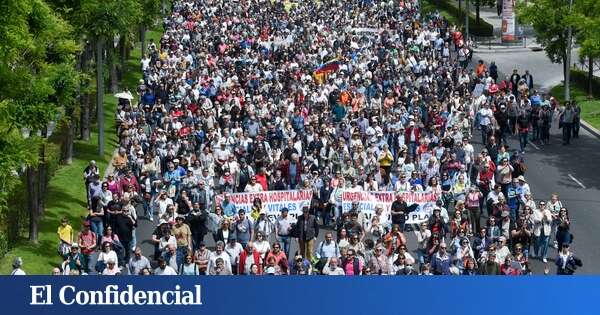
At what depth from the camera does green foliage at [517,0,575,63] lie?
174ft

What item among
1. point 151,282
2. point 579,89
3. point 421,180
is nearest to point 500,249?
point 421,180

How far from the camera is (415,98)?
132 feet

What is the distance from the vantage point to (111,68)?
49.5 m

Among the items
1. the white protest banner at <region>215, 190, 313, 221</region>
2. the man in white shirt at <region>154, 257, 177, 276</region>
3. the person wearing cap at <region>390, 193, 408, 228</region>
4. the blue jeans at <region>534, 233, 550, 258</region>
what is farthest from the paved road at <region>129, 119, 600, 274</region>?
the man in white shirt at <region>154, 257, 177, 276</region>

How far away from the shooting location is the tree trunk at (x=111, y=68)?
47.0 metres

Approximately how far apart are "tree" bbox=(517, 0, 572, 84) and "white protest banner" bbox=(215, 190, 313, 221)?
2558 centimetres

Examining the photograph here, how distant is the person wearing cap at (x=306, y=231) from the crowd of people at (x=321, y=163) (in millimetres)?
25

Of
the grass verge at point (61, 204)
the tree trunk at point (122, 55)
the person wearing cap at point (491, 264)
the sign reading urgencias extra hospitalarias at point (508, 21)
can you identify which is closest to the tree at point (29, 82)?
the grass verge at point (61, 204)

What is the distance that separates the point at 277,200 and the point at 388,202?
236 cm

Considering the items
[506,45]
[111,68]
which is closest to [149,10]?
[111,68]

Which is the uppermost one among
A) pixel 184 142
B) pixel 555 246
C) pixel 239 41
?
pixel 239 41

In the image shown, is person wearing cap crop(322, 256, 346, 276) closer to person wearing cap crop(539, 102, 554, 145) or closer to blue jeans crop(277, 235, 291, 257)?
blue jeans crop(277, 235, 291, 257)

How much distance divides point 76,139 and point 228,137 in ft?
26.4

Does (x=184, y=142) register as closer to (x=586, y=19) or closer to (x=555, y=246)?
(x=555, y=246)
